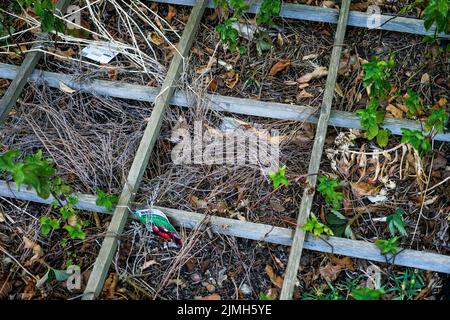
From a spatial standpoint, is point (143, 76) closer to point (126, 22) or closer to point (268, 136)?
point (126, 22)

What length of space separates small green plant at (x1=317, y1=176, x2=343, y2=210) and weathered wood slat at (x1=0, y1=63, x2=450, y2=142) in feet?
1.33

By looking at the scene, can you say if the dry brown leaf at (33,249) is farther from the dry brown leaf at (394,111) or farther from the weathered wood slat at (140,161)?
the dry brown leaf at (394,111)

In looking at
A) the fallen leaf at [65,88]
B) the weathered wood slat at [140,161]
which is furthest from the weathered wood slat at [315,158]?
the fallen leaf at [65,88]

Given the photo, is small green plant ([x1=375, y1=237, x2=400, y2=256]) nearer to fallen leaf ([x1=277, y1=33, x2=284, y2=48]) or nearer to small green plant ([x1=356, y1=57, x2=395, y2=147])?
small green plant ([x1=356, y1=57, x2=395, y2=147])

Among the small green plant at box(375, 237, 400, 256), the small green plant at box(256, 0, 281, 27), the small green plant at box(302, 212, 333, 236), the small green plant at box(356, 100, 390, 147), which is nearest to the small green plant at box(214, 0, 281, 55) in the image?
the small green plant at box(256, 0, 281, 27)

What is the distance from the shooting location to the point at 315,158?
2949 mm

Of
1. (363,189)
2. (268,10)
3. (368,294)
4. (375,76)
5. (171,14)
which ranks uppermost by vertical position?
(268,10)

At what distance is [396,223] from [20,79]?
217cm

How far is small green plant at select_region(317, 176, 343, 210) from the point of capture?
2824mm

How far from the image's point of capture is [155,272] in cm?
287

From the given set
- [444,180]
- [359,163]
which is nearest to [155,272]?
[359,163]

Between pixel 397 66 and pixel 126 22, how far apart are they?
5.56ft

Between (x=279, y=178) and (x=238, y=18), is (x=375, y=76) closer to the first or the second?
(x=279, y=178)

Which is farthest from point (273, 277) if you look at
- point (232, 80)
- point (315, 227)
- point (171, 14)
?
point (171, 14)
